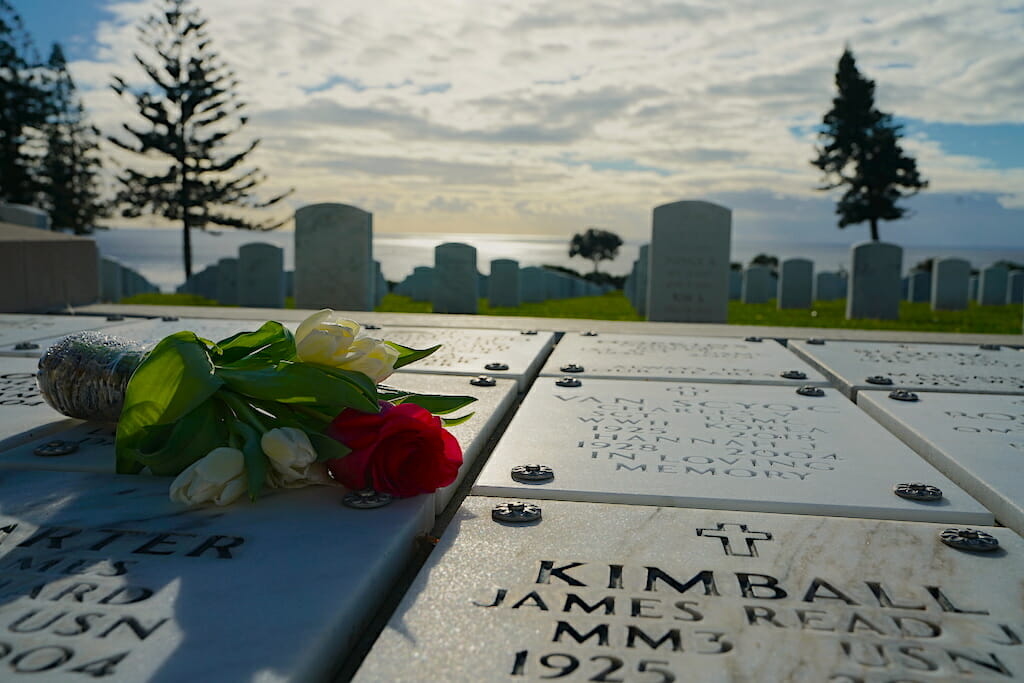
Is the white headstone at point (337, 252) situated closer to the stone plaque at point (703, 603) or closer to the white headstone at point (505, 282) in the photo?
the white headstone at point (505, 282)

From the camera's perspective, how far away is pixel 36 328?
14.8 feet

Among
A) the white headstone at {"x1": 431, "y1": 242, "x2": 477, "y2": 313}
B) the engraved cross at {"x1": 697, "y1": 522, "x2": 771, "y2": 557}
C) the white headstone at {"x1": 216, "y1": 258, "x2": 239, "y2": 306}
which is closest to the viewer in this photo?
the engraved cross at {"x1": 697, "y1": 522, "x2": 771, "y2": 557}

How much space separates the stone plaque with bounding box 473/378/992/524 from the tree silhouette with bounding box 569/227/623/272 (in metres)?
30.8

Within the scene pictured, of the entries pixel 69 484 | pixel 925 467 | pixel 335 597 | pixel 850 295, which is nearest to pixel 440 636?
pixel 335 597

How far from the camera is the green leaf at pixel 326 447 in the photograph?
1633 mm

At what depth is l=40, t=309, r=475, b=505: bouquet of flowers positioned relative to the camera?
158 cm


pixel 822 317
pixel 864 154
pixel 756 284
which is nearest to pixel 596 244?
pixel 864 154

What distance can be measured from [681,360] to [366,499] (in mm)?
2512

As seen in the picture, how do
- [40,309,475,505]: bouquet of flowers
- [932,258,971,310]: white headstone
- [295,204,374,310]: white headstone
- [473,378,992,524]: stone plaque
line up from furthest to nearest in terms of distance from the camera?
[932,258,971,310]: white headstone, [295,204,374,310]: white headstone, [473,378,992,524]: stone plaque, [40,309,475,505]: bouquet of flowers

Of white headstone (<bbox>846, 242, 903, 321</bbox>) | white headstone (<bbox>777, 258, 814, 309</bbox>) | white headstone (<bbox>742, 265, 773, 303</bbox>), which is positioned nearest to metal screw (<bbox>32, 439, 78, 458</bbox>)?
white headstone (<bbox>846, 242, 903, 321</bbox>)

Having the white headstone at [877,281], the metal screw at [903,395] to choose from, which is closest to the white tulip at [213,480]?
the metal screw at [903,395]

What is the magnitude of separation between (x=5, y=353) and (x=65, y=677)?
3.13 meters

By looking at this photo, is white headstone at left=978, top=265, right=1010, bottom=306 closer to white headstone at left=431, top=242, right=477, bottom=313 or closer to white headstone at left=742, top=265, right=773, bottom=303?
white headstone at left=742, top=265, right=773, bottom=303

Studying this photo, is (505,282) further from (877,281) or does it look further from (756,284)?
(877,281)
